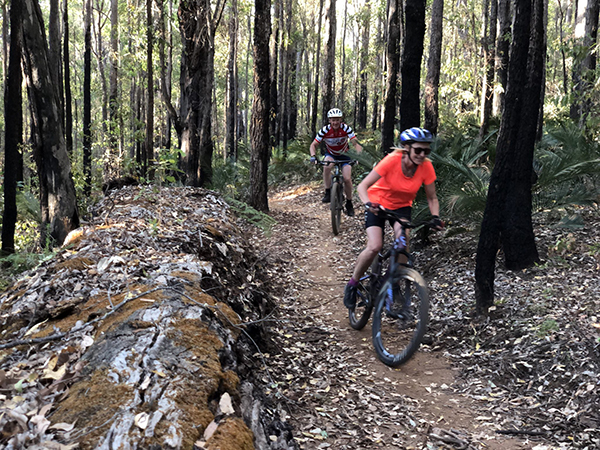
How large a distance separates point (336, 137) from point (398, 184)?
4.76 m

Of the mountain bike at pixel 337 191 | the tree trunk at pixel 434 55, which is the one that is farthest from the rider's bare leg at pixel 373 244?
the tree trunk at pixel 434 55

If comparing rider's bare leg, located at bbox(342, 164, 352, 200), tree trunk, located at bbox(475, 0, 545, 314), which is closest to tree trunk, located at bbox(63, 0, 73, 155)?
rider's bare leg, located at bbox(342, 164, 352, 200)

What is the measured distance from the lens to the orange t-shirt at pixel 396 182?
479cm

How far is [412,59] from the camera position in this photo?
751 centimetres

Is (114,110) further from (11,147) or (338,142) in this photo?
(338,142)

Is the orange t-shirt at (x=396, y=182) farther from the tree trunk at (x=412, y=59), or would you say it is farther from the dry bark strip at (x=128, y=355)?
the tree trunk at (x=412, y=59)

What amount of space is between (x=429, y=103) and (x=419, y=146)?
10.5m

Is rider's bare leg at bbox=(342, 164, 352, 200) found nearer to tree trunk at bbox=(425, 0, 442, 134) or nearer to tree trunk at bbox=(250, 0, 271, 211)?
tree trunk at bbox=(250, 0, 271, 211)

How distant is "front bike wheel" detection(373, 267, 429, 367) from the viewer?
418 cm

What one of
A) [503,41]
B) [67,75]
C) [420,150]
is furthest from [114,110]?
[420,150]

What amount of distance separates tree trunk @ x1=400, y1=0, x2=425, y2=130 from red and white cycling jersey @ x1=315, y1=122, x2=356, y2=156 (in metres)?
1.75

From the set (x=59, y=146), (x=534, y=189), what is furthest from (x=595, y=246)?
(x=59, y=146)

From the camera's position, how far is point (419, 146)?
4.54m

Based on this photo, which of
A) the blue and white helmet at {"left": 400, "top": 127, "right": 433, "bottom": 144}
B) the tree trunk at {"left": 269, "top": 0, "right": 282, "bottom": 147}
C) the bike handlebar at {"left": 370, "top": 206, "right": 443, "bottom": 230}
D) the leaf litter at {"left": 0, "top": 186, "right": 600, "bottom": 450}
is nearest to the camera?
the leaf litter at {"left": 0, "top": 186, "right": 600, "bottom": 450}
